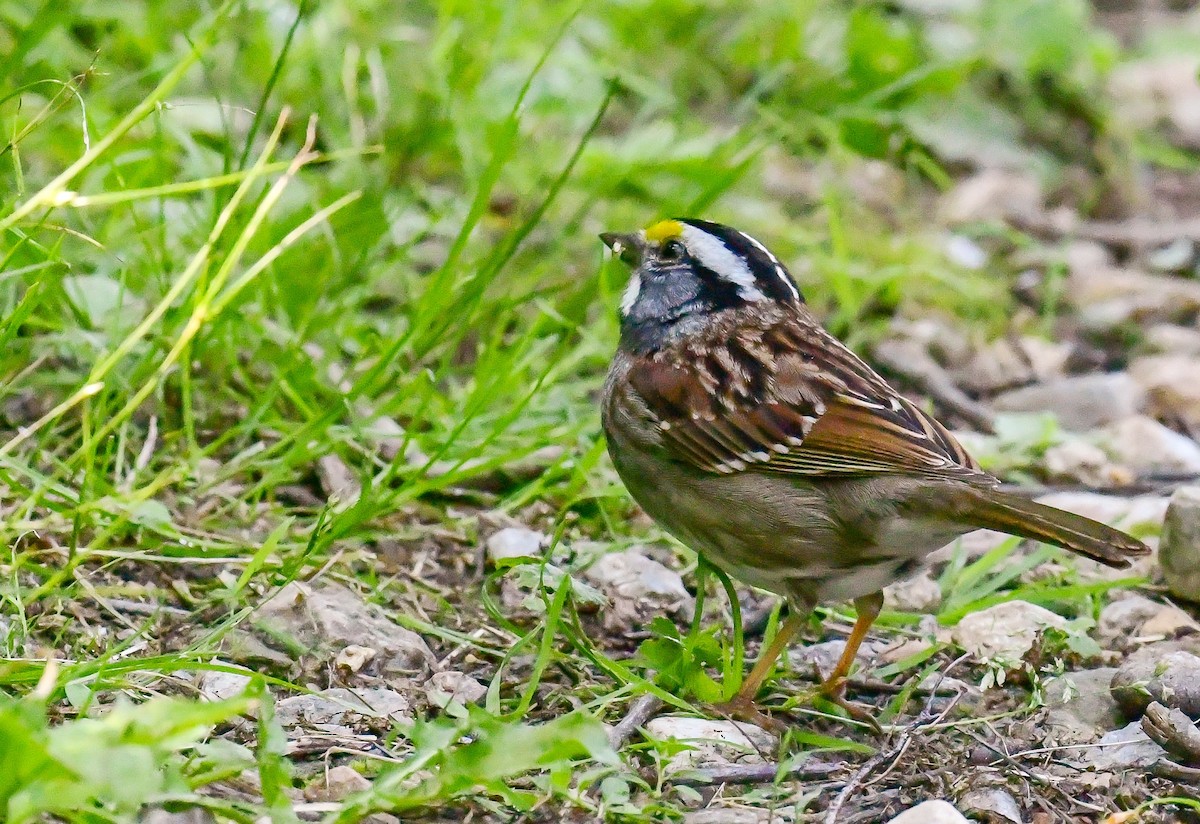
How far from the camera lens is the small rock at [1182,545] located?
3410 millimetres

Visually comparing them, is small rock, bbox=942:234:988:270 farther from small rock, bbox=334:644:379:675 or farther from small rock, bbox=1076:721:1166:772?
small rock, bbox=334:644:379:675

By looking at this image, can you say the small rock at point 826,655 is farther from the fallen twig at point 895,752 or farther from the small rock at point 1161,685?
the small rock at point 1161,685

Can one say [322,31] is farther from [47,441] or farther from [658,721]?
[658,721]

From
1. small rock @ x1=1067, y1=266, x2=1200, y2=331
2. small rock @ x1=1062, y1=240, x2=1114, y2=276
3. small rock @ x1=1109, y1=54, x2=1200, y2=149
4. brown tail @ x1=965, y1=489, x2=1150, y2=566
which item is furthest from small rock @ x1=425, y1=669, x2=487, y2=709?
small rock @ x1=1109, y1=54, x2=1200, y2=149

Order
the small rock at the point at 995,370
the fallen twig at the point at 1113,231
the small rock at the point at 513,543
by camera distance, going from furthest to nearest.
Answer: the fallen twig at the point at 1113,231 → the small rock at the point at 995,370 → the small rock at the point at 513,543

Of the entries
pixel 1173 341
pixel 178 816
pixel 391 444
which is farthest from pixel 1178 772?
pixel 1173 341

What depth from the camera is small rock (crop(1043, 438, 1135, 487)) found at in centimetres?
418

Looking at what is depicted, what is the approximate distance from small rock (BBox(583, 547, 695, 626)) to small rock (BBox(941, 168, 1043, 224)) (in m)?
2.80

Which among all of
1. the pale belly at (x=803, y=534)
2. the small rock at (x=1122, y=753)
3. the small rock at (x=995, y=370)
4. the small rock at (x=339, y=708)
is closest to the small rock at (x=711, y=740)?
the pale belly at (x=803, y=534)

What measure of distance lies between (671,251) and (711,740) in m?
1.32

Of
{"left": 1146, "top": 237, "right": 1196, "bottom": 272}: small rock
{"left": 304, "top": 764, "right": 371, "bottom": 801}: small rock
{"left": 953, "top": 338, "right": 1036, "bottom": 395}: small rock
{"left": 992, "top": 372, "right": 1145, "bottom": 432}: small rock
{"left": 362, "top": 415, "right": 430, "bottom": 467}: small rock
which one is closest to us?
{"left": 304, "top": 764, "right": 371, "bottom": 801}: small rock

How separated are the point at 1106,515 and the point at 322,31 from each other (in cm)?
298

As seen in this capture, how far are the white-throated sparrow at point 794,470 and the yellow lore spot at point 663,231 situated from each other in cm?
23

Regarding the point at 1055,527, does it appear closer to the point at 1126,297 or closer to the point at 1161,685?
the point at 1161,685
